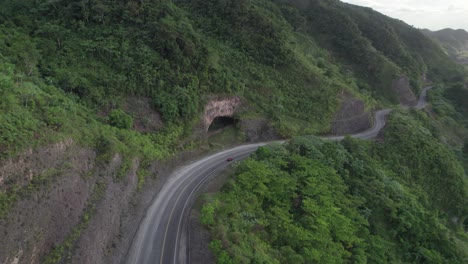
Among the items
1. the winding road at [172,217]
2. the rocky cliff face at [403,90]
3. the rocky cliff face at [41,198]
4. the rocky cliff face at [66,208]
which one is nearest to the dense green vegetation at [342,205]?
the winding road at [172,217]

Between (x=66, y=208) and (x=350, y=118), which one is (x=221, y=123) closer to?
(x=350, y=118)

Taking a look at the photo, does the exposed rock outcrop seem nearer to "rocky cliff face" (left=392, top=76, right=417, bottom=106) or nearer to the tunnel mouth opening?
the tunnel mouth opening

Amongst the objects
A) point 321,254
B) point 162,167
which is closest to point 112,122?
point 162,167

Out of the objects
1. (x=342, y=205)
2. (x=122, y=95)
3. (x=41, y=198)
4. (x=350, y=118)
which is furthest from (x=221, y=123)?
A: (x=41, y=198)

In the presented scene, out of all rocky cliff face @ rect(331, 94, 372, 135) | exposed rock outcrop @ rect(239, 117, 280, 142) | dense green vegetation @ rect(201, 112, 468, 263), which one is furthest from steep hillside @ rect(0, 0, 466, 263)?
dense green vegetation @ rect(201, 112, 468, 263)

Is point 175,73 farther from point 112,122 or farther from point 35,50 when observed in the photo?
point 35,50

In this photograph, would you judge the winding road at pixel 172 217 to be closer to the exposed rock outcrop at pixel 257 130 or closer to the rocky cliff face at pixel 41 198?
the rocky cliff face at pixel 41 198
